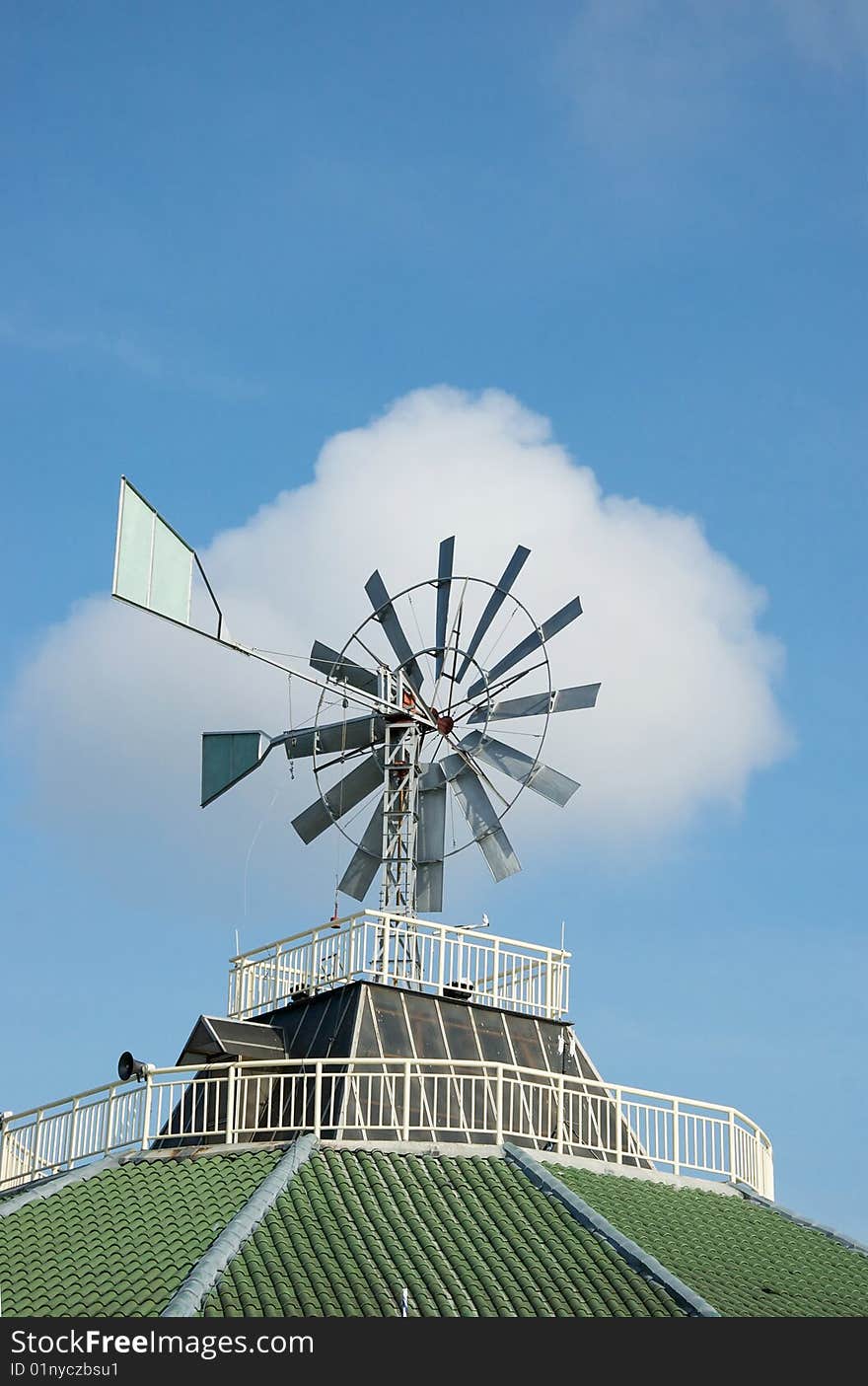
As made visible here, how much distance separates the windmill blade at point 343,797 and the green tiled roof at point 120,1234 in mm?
6298

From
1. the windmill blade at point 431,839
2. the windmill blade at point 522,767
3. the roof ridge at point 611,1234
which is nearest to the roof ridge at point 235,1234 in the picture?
the roof ridge at point 611,1234

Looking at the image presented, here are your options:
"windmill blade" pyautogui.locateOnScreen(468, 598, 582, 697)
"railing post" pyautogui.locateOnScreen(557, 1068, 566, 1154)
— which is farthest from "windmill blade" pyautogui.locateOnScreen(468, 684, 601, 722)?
"railing post" pyautogui.locateOnScreen(557, 1068, 566, 1154)

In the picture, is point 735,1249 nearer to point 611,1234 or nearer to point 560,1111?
point 611,1234

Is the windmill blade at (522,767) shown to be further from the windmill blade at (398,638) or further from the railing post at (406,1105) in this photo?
the railing post at (406,1105)

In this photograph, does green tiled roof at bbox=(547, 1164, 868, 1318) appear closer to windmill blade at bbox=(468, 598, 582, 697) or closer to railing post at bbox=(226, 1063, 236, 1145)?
railing post at bbox=(226, 1063, 236, 1145)

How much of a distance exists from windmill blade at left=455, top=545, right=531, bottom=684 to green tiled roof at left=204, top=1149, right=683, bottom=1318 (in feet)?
27.1

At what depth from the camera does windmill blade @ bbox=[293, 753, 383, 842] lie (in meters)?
28.6

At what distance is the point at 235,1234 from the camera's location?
66.6 ft

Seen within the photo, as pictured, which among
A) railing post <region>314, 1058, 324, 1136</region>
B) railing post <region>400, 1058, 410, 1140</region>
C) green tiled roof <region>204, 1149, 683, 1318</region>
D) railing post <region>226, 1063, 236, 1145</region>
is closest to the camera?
green tiled roof <region>204, 1149, 683, 1318</region>

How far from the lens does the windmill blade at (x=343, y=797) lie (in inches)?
1126

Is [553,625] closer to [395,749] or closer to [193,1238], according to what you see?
[395,749]

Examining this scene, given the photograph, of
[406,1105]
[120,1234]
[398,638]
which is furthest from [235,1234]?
[398,638]

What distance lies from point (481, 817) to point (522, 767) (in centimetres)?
95

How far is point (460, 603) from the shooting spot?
2864cm
